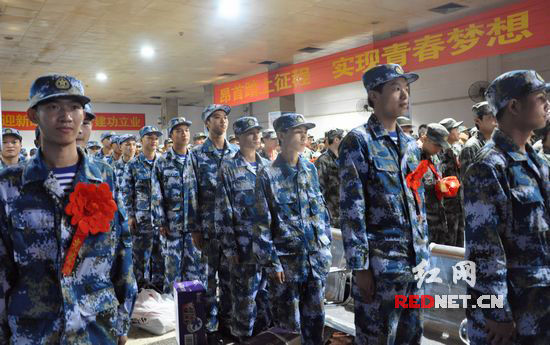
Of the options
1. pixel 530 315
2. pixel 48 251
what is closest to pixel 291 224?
pixel 530 315

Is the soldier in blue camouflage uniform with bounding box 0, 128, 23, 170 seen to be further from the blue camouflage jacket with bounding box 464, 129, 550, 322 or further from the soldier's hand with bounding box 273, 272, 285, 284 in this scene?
the blue camouflage jacket with bounding box 464, 129, 550, 322

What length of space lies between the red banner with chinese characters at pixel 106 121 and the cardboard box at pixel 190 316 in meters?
19.2

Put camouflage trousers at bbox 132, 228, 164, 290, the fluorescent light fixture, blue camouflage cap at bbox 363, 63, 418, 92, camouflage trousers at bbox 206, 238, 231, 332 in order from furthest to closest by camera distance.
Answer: the fluorescent light fixture
camouflage trousers at bbox 132, 228, 164, 290
camouflage trousers at bbox 206, 238, 231, 332
blue camouflage cap at bbox 363, 63, 418, 92

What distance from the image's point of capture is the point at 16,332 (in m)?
1.61

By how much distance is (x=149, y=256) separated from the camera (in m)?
5.49

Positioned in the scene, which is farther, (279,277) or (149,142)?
(149,142)

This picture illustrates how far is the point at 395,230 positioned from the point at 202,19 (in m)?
7.70

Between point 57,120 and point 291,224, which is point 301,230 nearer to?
point 291,224

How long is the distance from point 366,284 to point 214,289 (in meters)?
2.02

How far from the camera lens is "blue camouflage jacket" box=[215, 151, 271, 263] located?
11.4 feet

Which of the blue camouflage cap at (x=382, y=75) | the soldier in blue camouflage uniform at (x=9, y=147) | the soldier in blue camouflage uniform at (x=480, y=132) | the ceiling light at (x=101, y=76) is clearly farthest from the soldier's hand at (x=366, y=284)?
the ceiling light at (x=101, y=76)

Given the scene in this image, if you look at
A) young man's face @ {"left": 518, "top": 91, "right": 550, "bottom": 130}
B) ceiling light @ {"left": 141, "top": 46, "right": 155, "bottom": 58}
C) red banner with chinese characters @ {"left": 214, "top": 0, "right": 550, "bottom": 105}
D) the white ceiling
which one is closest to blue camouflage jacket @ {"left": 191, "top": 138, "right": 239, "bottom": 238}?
young man's face @ {"left": 518, "top": 91, "right": 550, "bottom": 130}

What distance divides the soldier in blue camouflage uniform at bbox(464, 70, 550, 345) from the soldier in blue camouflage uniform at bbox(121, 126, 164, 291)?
415cm

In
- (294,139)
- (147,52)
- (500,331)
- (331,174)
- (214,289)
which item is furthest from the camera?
(147,52)
